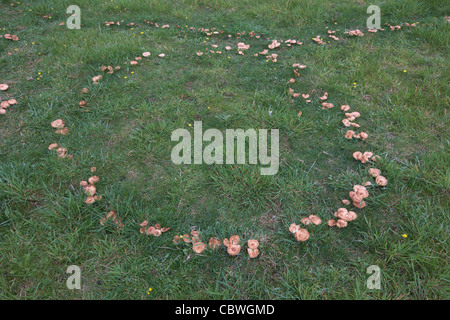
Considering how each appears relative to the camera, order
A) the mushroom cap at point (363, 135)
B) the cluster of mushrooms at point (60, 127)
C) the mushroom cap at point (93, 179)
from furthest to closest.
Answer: the cluster of mushrooms at point (60, 127), the mushroom cap at point (363, 135), the mushroom cap at point (93, 179)

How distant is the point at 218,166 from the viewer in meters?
2.63

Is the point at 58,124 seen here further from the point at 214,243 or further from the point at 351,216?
the point at 351,216

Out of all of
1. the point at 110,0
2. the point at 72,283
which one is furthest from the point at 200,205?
the point at 110,0

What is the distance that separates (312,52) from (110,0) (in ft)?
12.3

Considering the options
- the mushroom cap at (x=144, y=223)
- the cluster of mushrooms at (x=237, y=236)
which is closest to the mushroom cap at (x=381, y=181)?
the cluster of mushrooms at (x=237, y=236)

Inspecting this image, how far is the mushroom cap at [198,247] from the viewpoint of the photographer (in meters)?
2.04

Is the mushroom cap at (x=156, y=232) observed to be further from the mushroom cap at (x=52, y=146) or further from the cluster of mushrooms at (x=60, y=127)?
the cluster of mushrooms at (x=60, y=127)

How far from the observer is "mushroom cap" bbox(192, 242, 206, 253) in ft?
6.71

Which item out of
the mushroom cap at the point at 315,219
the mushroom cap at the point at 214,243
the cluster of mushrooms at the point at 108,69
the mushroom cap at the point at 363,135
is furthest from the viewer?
the cluster of mushrooms at the point at 108,69

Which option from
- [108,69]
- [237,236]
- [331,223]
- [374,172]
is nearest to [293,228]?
[331,223]

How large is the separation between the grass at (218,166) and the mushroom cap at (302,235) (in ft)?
0.16

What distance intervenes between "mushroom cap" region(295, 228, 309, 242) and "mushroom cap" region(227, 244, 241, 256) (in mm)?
431

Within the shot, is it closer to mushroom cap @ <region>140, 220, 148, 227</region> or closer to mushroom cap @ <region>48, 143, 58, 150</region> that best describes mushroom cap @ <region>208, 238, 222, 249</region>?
mushroom cap @ <region>140, 220, 148, 227</region>
